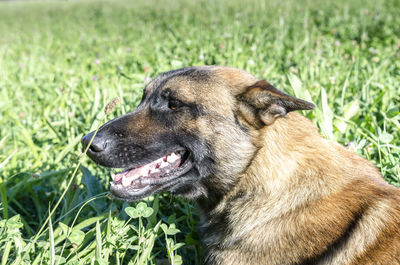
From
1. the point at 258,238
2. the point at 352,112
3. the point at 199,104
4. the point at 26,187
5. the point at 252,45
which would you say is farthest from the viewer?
the point at 252,45

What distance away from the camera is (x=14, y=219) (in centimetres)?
222

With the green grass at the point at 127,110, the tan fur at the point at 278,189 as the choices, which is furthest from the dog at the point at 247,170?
the green grass at the point at 127,110

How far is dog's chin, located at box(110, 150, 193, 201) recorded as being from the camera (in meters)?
2.47

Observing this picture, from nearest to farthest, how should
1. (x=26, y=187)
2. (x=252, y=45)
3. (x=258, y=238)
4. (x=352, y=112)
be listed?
1. (x=258, y=238)
2. (x=26, y=187)
3. (x=352, y=112)
4. (x=252, y=45)

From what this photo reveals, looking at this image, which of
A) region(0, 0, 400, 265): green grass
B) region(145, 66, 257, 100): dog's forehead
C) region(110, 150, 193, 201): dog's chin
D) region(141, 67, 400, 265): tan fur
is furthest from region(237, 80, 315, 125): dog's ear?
region(0, 0, 400, 265): green grass

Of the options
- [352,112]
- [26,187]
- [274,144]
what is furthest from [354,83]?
[26,187]

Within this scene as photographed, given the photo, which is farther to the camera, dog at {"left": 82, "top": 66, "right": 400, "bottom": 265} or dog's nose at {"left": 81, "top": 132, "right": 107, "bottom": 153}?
dog's nose at {"left": 81, "top": 132, "right": 107, "bottom": 153}

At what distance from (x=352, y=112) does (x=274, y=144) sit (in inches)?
57.8

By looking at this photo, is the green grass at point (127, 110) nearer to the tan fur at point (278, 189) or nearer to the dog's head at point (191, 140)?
the dog's head at point (191, 140)

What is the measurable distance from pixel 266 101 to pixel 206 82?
0.41 m

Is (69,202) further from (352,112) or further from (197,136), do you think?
(352,112)

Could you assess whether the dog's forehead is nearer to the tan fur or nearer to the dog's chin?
the tan fur

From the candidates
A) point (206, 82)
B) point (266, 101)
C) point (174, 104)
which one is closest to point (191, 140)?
point (174, 104)

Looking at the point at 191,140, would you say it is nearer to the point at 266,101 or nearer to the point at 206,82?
the point at 206,82
